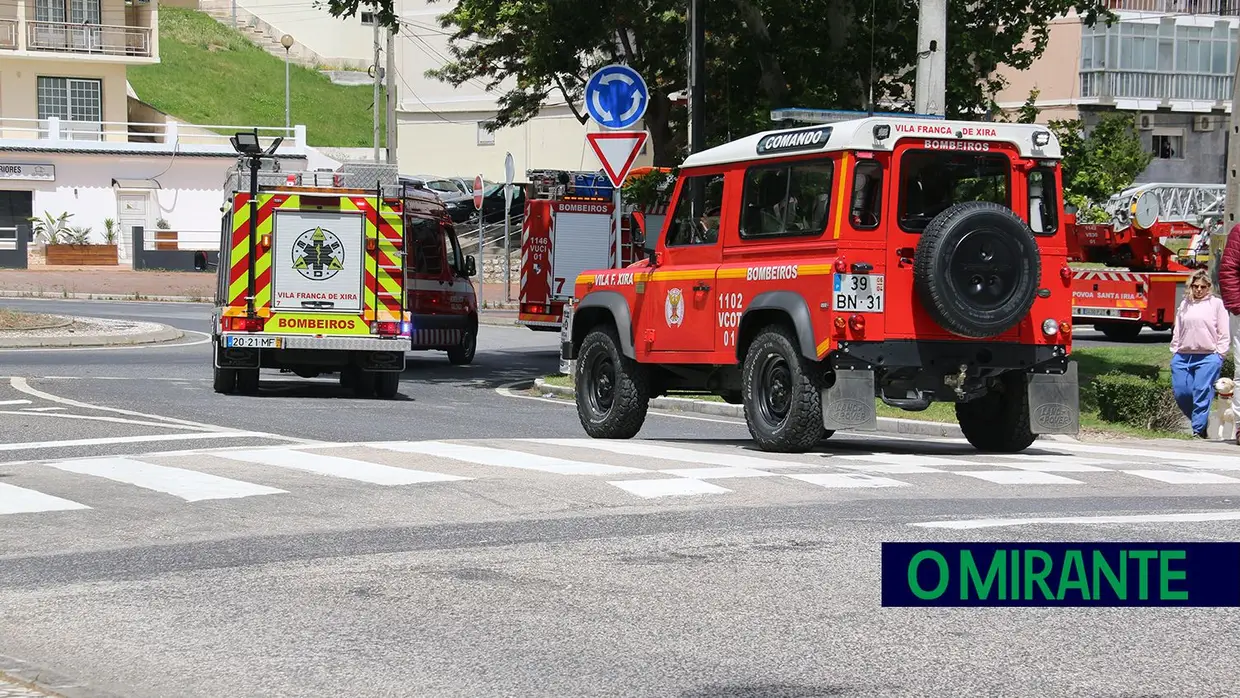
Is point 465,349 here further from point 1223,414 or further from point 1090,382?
point 1223,414

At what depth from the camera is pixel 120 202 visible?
61094 millimetres

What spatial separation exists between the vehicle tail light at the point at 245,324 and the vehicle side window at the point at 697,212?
707 centimetres

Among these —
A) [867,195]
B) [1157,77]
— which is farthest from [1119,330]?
[1157,77]

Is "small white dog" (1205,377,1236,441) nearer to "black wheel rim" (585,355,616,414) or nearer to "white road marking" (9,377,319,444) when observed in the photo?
"black wheel rim" (585,355,616,414)

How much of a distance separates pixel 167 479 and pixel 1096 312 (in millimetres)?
21605

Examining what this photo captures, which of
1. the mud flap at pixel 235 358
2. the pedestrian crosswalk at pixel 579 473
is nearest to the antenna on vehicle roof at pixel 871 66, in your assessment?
the mud flap at pixel 235 358

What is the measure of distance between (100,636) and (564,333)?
35.0ft

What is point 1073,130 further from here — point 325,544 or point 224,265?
point 325,544

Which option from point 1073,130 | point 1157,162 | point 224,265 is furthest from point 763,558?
point 1157,162

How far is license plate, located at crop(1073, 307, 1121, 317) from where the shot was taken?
29.8 metres

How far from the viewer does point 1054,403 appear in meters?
13.5

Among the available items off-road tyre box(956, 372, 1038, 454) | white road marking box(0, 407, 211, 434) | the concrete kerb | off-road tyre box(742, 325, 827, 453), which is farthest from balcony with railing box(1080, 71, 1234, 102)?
off-road tyre box(742, 325, 827, 453)

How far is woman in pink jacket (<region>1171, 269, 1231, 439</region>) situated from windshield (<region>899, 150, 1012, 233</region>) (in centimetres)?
369

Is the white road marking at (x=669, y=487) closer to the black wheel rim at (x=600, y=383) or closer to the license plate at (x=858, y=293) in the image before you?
the license plate at (x=858, y=293)
